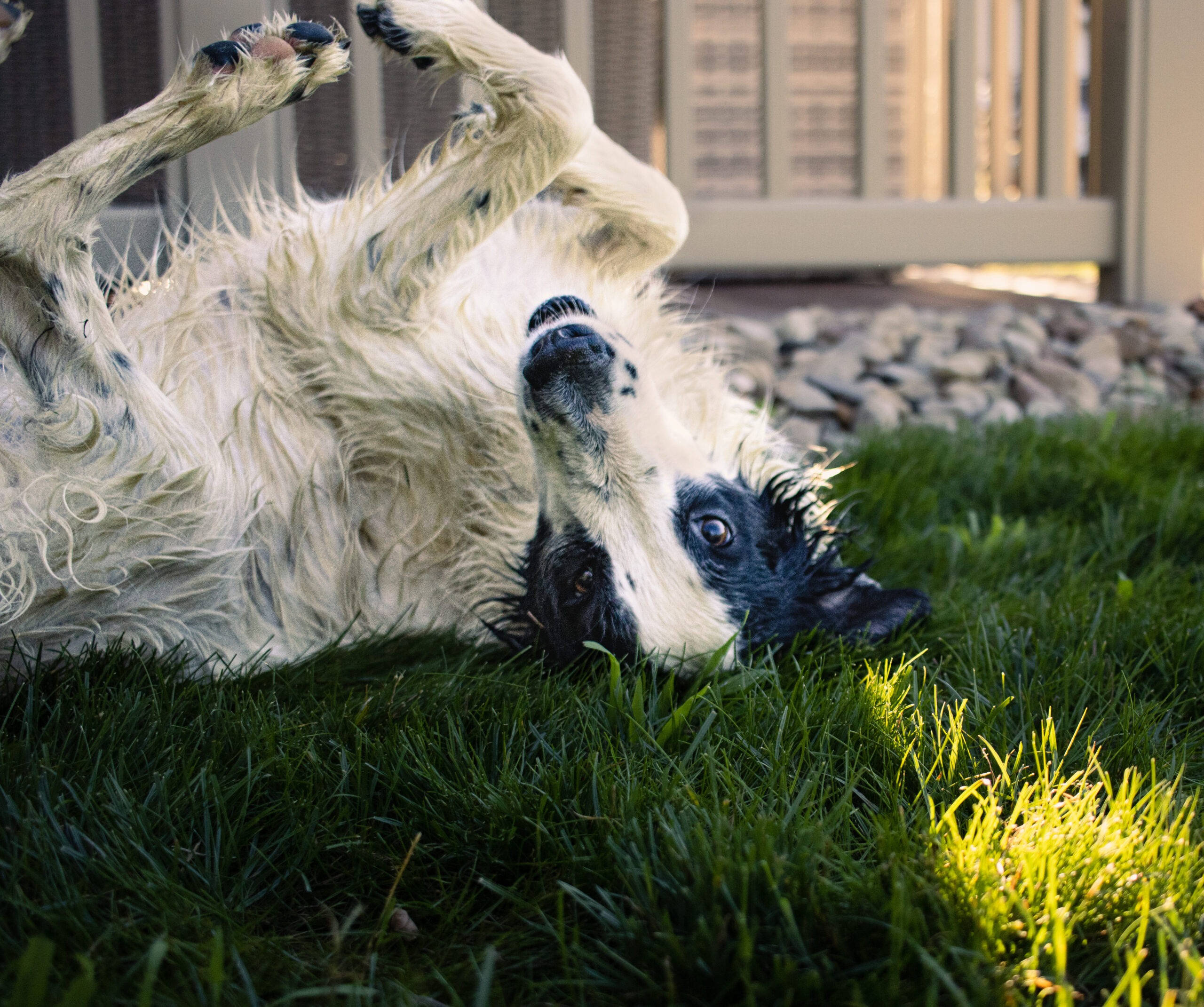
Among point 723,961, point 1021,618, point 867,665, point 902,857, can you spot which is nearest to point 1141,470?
point 1021,618

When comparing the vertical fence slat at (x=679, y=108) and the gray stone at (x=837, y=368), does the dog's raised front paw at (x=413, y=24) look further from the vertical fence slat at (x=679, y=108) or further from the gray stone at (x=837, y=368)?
the vertical fence slat at (x=679, y=108)

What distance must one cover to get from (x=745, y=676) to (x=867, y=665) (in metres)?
0.22

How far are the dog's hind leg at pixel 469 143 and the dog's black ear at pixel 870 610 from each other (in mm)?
1068

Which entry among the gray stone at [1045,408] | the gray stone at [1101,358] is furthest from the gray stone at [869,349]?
the gray stone at [1101,358]

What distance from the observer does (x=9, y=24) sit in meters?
1.75

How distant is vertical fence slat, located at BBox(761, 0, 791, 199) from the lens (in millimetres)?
4914

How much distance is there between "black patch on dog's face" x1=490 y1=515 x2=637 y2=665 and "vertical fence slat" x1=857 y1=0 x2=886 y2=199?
4.02 meters

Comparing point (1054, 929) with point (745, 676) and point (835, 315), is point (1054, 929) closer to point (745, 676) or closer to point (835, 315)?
point (745, 676)

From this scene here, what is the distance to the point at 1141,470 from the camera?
3215 mm

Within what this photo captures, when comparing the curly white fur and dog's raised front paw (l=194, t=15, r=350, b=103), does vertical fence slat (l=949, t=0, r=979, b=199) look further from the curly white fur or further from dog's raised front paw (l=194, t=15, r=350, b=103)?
dog's raised front paw (l=194, t=15, r=350, b=103)

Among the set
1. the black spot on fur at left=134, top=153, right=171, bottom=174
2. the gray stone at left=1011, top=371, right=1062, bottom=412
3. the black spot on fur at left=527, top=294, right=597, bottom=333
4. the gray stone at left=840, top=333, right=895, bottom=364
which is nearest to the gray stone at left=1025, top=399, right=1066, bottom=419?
the gray stone at left=1011, top=371, right=1062, bottom=412

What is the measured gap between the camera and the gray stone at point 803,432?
372cm

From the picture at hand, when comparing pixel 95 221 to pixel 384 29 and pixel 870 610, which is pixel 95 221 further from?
pixel 870 610

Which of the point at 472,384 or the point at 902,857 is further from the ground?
the point at 472,384
